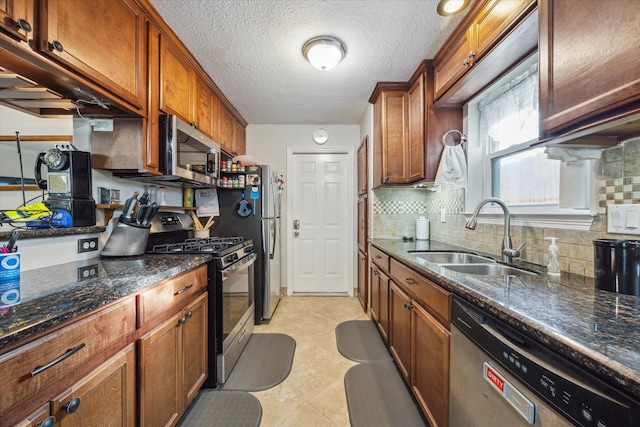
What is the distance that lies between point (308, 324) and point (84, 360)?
81.3 inches

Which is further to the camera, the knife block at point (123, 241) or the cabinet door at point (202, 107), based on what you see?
the cabinet door at point (202, 107)

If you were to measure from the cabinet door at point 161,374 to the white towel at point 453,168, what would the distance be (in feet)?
6.47

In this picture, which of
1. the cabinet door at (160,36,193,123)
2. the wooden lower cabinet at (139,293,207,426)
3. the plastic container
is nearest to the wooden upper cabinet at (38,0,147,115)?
the cabinet door at (160,36,193,123)

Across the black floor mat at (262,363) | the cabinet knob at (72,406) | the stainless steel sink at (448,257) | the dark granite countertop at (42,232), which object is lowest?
the black floor mat at (262,363)

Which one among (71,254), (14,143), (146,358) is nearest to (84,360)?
(146,358)

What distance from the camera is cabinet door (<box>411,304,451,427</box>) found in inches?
44.1

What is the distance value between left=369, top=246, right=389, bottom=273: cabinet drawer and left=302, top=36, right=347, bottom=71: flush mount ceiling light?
1526mm

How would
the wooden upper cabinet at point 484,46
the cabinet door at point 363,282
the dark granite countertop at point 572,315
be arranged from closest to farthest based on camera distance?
the dark granite countertop at point 572,315, the wooden upper cabinet at point 484,46, the cabinet door at point 363,282

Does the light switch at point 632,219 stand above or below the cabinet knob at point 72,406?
above

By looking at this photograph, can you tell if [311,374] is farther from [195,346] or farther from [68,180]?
[68,180]

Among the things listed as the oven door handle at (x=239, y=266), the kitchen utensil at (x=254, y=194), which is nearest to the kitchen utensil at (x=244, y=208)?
the kitchen utensil at (x=254, y=194)

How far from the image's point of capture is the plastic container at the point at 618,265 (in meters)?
0.84

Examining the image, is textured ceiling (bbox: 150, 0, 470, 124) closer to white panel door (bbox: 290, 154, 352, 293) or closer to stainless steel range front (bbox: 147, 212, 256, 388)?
white panel door (bbox: 290, 154, 352, 293)

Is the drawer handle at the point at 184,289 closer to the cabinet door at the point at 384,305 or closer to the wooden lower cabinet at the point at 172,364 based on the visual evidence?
the wooden lower cabinet at the point at 172,364
